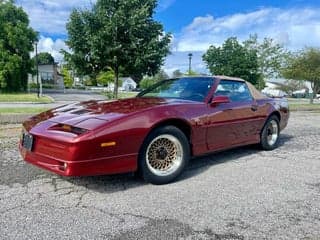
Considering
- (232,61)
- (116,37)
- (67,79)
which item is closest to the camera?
(116,37)

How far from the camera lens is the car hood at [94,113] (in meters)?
3.76

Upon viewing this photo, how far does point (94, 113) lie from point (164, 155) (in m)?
1.01

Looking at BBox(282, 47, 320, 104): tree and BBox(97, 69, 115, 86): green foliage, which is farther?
BBox(282, 47, 320, 104): tree

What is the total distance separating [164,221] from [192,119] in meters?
1.69

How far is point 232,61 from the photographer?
2728 cm

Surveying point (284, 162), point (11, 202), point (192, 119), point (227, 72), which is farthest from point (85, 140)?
point (227, 72)

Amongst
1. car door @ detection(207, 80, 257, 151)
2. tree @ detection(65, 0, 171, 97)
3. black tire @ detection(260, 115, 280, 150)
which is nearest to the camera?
car door @ detection(207, 80, 257, 151)

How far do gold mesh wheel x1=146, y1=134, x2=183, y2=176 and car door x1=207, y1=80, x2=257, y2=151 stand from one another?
62 centimetres

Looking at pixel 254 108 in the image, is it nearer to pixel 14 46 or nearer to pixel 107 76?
pixel 14 46

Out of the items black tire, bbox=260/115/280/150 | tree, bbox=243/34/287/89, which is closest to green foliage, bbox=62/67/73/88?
tree, bbox=243/34/287/89

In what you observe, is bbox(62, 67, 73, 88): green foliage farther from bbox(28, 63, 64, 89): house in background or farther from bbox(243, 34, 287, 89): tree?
bbox(243, 34, 287, 89): tree

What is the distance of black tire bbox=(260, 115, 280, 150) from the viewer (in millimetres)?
6241

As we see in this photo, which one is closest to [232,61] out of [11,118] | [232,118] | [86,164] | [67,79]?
[11,118]

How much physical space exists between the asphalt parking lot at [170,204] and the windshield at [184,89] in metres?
1.07
